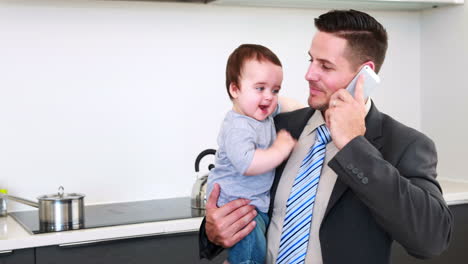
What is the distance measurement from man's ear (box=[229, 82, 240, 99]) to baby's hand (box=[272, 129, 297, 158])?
0.53 ft

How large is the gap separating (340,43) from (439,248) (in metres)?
0.60

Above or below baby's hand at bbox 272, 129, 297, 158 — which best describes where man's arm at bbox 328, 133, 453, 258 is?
below

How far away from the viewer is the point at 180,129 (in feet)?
10.2

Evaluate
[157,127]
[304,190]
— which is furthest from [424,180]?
[157,127]

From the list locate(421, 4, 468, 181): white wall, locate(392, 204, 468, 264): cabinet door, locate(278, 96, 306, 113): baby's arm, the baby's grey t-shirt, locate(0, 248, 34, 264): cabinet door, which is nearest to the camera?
the baby's grey t-shirt

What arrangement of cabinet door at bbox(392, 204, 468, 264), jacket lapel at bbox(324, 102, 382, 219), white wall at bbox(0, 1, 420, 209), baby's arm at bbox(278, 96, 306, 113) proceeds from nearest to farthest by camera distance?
jacket lapel at bbox(324, 102, 382, 219)
baby's arm at bbox(278, 96, 306, 113)
white wall at bbox(0, 1, 420, 209)
cabinet door at bbox(392, 204, 468, 264)

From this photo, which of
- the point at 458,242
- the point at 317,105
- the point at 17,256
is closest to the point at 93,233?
the point at 17,256

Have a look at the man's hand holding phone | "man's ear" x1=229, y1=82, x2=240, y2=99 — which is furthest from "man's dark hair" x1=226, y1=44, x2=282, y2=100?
the man's hand holding phone

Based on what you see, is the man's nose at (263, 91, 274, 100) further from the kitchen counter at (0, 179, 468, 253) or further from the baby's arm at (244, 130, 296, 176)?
the kitchen counter at (0, 179, 468, 253)

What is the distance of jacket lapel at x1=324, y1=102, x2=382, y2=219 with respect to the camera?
1752mm

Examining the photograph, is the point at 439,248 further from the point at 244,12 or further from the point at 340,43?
the point at 244,12

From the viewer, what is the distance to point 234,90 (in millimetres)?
1928

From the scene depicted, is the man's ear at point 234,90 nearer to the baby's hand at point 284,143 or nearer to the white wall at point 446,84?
the baby's hand at point 284,143

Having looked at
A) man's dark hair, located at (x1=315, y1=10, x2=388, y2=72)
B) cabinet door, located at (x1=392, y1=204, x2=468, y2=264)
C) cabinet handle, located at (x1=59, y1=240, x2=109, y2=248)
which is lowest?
cabinet door, located at (x1=392, y1=204, x2=468, y2=264)
